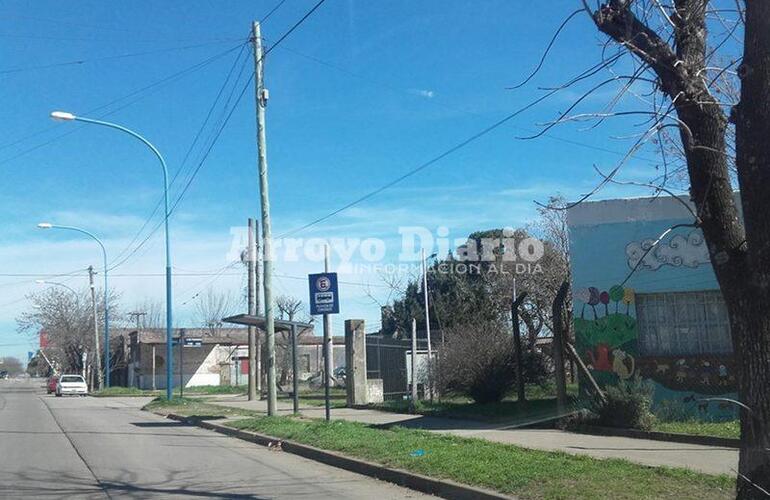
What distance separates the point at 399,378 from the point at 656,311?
12.0 metres

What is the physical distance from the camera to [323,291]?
17.4 metres

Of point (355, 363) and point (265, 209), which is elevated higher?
point (265, 209)

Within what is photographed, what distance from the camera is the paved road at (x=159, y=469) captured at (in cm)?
1017

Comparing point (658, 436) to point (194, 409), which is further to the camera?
point (194, 409)

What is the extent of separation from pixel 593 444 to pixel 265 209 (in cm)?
1019

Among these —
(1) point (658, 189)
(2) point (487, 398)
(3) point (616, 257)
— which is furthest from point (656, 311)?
(1) point (658, 189)

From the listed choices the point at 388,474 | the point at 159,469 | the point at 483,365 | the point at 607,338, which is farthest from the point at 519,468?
the point at 483,365

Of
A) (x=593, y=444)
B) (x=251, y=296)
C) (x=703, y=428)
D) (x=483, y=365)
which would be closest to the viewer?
(x=593, y=444)

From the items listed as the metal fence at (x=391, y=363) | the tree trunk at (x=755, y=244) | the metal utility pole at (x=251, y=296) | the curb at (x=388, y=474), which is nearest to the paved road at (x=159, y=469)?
the curb at (x=388, y=474)

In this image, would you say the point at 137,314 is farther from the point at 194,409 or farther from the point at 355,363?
the point at 355,363

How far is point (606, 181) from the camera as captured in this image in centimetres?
697

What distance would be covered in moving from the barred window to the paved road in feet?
24.1

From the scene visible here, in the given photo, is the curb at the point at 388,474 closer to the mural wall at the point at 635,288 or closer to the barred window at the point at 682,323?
the mural wall at the point at 635,288

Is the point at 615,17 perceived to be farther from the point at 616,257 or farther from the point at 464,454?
the point at 616,257
